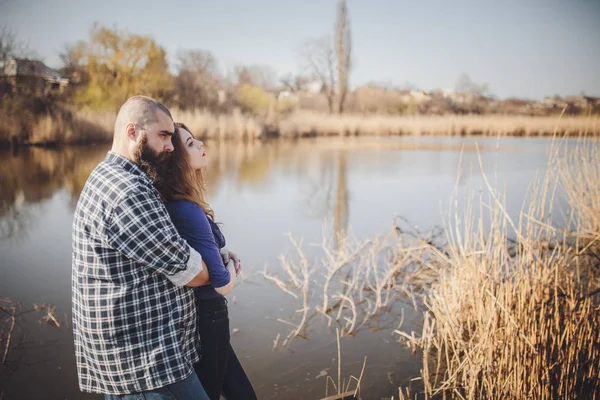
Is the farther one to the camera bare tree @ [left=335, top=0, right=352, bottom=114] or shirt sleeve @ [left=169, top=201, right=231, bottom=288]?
bare tree @ [left=335, top=0, right=352, bottom=114]

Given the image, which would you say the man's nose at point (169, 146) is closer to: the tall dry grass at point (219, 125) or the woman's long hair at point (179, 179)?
the woman's long hair at point (179, 179)

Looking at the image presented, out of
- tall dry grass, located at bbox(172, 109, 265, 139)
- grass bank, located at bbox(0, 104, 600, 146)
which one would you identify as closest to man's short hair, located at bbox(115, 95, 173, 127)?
grass bank, located at bbox(0, 104, 600, 146)

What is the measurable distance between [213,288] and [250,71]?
45.0 metres

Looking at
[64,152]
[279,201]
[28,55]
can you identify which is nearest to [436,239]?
[279,201]

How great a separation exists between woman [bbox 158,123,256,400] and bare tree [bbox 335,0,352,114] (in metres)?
34.1

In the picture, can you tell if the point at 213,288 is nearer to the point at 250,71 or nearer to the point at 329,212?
the point at 329,212

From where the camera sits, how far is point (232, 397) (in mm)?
1902

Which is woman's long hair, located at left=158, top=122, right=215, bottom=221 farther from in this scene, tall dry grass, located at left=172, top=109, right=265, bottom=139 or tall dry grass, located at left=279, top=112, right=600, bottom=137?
tall dry grass, located at left=279, top=112, right=600, bottom=137

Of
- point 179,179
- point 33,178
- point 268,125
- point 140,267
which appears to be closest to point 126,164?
point 179,179

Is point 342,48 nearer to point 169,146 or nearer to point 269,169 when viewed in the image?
point 269,169

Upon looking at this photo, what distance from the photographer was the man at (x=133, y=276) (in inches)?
52.2

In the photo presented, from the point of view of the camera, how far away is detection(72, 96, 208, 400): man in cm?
133

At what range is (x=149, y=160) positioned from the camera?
4.93ft

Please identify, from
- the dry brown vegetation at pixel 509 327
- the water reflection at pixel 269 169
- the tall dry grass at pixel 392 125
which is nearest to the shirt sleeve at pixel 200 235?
the dry brown vegetation at pixel 509 327
